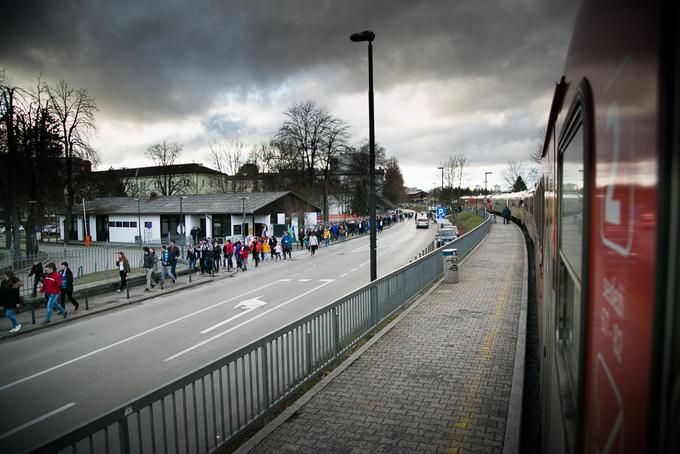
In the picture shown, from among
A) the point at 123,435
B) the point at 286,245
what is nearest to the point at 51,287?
the point at 123,435

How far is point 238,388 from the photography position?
632 centimetres

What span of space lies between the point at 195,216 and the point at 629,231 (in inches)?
1711

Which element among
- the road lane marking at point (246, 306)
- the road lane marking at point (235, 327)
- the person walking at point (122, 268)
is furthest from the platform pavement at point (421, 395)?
the person walking at point (122, 268)

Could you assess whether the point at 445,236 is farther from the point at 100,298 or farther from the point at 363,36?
the point at 100,298

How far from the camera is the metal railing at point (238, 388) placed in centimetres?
417

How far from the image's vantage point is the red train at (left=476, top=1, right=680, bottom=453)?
3.05 feet

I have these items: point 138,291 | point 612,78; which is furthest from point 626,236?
point 138,291

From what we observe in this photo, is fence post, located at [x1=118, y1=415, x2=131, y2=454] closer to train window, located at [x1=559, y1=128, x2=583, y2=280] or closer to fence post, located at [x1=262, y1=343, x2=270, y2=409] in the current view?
fence post, located at [x1=262, y1=343, x2=270, y2=409]

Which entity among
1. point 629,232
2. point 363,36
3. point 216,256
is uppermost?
point 363,36

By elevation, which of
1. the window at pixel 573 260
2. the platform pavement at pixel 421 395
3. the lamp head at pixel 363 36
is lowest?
the platform pavement at pixel 421 395

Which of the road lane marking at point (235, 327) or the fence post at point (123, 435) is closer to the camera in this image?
the fence post at point (123, 435)

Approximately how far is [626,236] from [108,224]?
52.1m

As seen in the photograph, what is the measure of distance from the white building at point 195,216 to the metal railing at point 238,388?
2988 centimetres

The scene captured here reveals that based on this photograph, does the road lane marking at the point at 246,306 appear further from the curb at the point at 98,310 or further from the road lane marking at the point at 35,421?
the road lane marking at the point at 35,421
